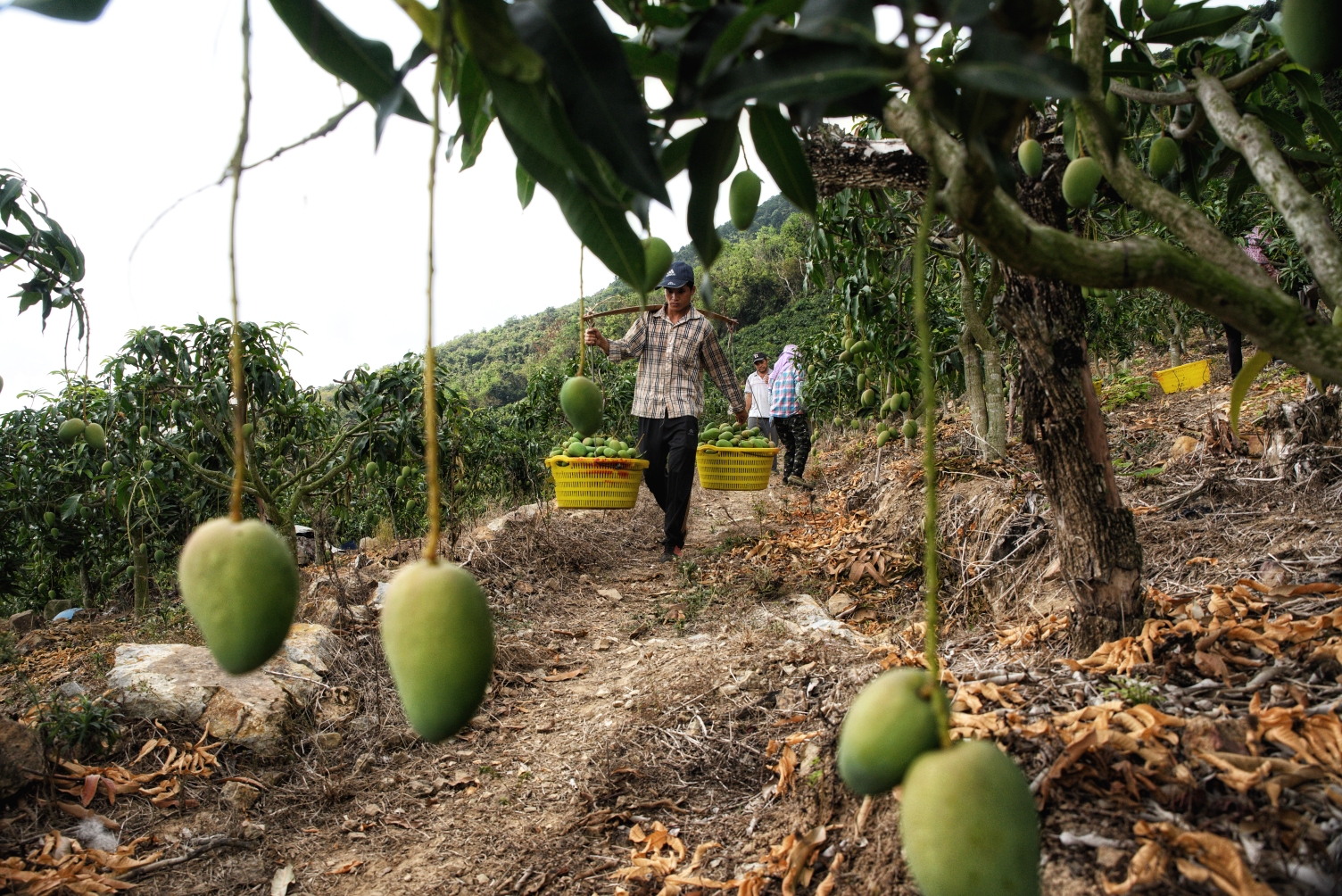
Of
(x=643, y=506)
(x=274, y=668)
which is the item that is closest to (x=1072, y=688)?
(x=274, y=668)

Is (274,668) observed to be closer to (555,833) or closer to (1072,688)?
(555,833)

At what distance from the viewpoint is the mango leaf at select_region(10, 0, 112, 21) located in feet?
2.26

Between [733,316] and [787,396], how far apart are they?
20.1 meters

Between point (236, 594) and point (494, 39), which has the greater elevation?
point (494, 39)

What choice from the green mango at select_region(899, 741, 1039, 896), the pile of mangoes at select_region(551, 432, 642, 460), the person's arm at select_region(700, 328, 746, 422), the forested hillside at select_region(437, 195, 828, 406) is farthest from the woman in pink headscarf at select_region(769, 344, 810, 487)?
the forested hillside at select_region(437, 195, 828, 406)

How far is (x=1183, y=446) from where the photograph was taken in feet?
Result: 13.2

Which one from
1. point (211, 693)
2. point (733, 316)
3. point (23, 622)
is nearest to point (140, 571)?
point (23, 622)

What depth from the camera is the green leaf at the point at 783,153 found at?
86cm

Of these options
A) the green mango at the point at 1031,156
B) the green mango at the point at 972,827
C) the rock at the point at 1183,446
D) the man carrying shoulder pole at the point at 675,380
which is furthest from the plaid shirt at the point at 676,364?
the green mango at the point at 972,827

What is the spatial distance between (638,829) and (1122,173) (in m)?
1.74

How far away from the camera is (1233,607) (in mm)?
1691

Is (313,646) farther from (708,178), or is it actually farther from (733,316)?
(733,316)

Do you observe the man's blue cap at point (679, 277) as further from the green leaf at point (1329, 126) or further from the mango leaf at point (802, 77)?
the mango leaf at point (802, 77)

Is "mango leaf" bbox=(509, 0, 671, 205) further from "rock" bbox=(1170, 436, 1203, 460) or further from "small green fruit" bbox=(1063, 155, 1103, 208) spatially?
"rock" bbox=(1170, 436, 1203, 460)
